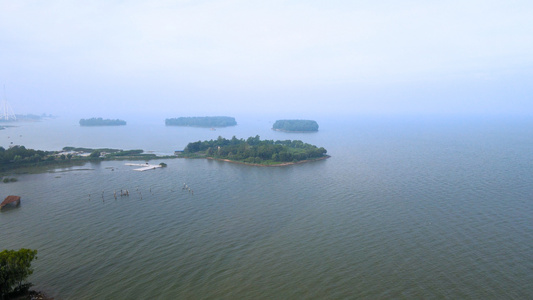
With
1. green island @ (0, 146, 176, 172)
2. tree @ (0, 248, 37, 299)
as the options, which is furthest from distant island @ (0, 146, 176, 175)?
tree @ (0, 248, 37, 299)

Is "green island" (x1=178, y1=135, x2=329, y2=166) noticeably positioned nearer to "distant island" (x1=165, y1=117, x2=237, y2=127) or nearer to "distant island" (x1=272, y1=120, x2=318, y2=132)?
"distant island" (x1=272, y1=120, x2=318, y2=132)

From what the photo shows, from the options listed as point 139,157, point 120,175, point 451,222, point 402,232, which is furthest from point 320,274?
point 139,157

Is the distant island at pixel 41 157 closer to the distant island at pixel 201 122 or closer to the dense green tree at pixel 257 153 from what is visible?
the dense green tree at pixel 257 153

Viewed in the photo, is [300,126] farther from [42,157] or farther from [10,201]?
[10,201]

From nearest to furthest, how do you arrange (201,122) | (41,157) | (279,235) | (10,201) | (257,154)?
(279,235), (10,201), (41,157), (257,154), (201,122)

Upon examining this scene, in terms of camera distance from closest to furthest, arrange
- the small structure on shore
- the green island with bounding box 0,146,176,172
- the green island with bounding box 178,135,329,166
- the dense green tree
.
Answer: the small structure on shore
the green island with bounding box 0,146,176,172
the green island with bounding box 178,135,329,166
the dense green tree

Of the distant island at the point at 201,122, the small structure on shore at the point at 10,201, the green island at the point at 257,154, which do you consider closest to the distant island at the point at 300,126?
the distant island at the point at 201,122

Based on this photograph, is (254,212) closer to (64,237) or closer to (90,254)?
(90,254)

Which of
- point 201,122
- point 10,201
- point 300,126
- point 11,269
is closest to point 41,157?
point 10,201
